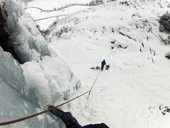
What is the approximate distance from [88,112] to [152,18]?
41.7 feet

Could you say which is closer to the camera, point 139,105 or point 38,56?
A: point 38,56

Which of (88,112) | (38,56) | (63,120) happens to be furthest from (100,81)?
(63,120)

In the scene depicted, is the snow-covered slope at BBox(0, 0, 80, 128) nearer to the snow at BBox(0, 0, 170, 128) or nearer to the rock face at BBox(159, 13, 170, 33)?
the snow at BBox(0, 0, 170, 128)

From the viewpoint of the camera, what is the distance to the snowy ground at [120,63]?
9086mm

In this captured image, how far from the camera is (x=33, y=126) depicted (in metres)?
6.05

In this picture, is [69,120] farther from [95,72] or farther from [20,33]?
[95,72]

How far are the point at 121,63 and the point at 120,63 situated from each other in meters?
0.05

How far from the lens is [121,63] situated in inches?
549

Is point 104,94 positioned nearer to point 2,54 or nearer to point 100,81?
point 100,81

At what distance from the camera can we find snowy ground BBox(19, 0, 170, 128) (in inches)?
358

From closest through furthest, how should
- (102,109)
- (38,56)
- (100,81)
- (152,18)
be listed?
(38,56) → (102,109) → (100,81) → (152,18)

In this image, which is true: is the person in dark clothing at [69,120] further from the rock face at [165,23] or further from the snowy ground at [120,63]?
the rock face at [165,23]

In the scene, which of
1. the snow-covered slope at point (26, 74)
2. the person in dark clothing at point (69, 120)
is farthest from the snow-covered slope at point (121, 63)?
the person in dark clothing at point (69, 120)

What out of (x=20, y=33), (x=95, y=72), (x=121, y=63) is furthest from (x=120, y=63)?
(x=20, y=33)
